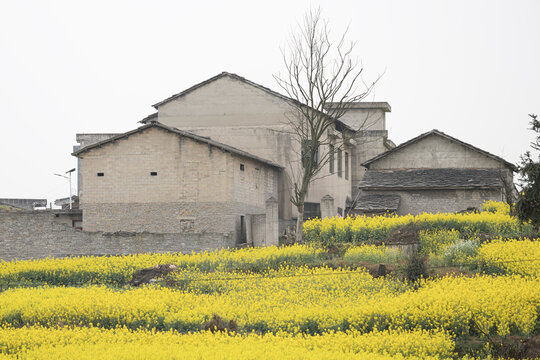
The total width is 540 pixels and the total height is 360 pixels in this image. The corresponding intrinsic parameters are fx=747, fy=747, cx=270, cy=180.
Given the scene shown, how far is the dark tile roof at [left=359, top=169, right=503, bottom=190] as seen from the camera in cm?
3672

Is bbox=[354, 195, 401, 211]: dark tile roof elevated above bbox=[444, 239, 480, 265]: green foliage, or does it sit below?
above

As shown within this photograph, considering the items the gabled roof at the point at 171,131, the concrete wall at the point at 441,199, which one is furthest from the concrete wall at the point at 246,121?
the concrete wall at the point at 441,199

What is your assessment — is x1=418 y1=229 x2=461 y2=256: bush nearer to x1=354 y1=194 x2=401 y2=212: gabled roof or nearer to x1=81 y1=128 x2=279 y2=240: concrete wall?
x1=354 y1=194 x2=401 y2=212: gabled roof

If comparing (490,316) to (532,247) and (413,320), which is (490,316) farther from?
(532,247)

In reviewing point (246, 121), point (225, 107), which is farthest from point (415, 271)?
point (225, 107)

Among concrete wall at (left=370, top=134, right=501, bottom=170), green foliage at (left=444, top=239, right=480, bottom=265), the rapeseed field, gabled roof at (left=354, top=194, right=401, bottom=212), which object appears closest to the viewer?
the rapeseed field

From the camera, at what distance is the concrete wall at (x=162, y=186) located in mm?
36250

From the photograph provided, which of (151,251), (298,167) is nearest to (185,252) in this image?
(151,251)

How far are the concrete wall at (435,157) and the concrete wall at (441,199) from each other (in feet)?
11.3

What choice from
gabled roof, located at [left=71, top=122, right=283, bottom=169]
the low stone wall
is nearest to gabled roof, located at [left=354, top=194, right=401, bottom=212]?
gabled roof, located at [left=71, top=122, right=283, bottom=169]

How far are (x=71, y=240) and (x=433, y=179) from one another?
17957 millimetres

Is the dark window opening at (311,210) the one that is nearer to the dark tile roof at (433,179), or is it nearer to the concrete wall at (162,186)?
the dark tile roof at (433,179)

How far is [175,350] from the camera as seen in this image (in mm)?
13367

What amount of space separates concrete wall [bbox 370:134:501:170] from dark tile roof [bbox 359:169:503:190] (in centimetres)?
67
